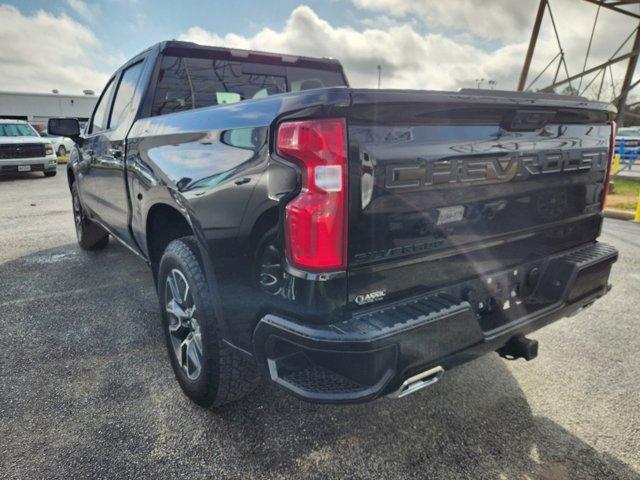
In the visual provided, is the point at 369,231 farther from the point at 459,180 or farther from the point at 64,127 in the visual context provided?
the point at 64,127

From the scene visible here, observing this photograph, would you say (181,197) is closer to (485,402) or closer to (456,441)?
(456,441)

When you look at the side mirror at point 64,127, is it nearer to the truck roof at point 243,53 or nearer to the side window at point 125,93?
the side window at point 125,93

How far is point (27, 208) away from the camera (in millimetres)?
8508

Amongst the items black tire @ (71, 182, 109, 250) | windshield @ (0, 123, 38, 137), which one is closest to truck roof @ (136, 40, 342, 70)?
black tire @ (71, 182, 109, 250)

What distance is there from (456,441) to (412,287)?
34.2 inches

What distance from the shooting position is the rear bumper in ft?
4.96

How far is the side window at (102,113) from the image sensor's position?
4007 millimetres

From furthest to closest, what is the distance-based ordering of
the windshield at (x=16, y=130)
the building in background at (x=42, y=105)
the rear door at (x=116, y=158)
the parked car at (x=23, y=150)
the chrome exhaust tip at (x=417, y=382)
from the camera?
the building in background at (x=42, y=105) < the windshield at (x=16, y=130) < the parked car at (x=23, y=150) < the rear door at (x=116, y=158) < the chrome exhaust tip at (x=417, y=382)

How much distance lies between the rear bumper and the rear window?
6.24 feet

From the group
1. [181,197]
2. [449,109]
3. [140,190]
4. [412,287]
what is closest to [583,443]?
[412,287]

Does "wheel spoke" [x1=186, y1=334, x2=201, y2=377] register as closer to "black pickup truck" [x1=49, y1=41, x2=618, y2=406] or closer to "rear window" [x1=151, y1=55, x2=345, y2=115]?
"black pickup truck" [x1=49, y1=41, x2=618, y2=406]

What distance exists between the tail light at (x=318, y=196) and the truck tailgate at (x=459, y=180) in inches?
1.7

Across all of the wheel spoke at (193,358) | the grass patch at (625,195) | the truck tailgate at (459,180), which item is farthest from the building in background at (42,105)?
the truck tailgate at (459,180)

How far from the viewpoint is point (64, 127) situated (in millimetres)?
4246
